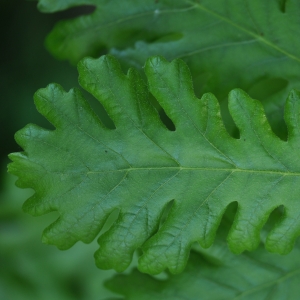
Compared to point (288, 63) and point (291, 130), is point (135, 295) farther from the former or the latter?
point (288, 63)

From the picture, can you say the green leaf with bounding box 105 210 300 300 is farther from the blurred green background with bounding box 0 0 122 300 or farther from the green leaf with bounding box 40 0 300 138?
the blurred green background with bounding box 0 0 122 300

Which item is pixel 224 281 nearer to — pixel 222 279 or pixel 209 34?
pixel 222 279

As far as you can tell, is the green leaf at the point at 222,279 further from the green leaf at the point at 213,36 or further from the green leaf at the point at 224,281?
the green leaf at the point at 213,36

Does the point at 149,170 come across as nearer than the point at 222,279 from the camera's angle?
Yes

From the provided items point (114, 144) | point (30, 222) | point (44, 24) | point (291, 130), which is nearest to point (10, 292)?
point (30, 222)

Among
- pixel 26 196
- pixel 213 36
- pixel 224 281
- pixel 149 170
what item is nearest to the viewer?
pixel 149 170

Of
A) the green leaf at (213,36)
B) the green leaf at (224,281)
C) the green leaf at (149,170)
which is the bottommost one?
the green leaf at (224,281)

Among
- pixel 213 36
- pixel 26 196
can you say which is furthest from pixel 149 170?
pixel 26 196

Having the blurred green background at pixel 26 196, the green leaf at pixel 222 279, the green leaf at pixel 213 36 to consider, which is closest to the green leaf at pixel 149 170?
the green leaf at pixel 213 36
